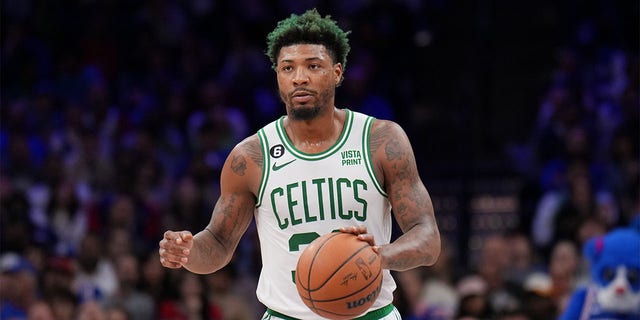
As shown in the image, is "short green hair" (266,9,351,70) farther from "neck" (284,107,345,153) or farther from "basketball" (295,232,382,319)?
"basketball" (295,232,382,319)

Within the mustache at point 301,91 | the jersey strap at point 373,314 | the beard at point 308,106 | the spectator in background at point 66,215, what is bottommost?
the jersey strap at point 373,314

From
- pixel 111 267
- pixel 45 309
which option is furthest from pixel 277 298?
pixel 111 267

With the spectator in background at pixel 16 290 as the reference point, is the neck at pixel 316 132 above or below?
above

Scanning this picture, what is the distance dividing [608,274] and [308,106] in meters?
2.86

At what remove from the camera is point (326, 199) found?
450cm

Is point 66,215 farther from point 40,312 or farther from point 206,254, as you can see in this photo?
point 206,254

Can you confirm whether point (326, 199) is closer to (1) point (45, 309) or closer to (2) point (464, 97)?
(1) point (45, 309)

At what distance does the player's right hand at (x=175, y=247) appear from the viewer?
4.30 metres

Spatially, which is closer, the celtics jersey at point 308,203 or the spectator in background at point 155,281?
the celtics jersey at point 308,203

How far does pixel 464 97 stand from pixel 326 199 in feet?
22.6

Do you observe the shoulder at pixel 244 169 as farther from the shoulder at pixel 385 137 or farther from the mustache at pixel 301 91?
the shoulder at pixel 385 137

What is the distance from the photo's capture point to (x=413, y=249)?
4293 millimetres

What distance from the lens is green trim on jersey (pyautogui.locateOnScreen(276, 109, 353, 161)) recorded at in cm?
460

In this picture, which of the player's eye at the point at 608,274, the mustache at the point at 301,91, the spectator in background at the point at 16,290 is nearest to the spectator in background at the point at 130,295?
the spectator in background at the point at 16,290
